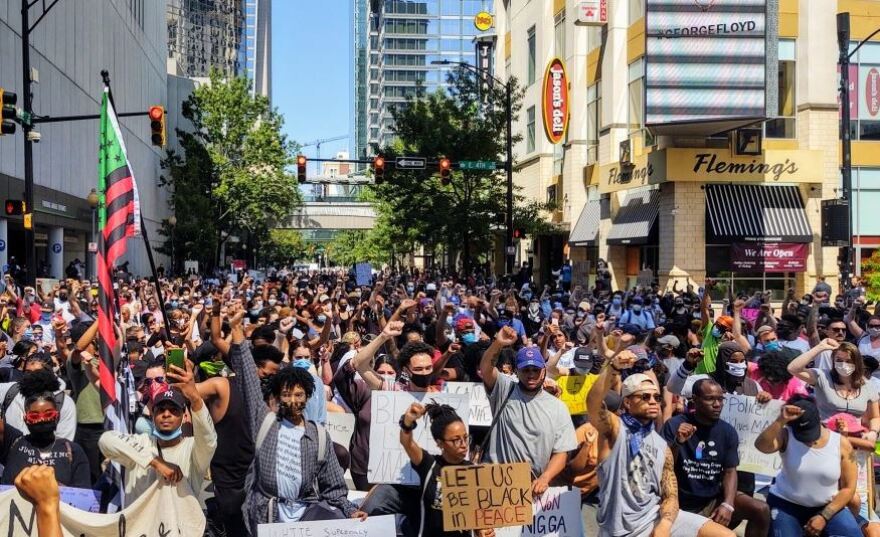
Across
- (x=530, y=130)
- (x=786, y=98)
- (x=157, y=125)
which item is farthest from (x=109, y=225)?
(x=530, y=130)

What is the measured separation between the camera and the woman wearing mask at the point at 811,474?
6.16 meters

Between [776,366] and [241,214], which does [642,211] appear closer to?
[776,366]

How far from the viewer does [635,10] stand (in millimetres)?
34656

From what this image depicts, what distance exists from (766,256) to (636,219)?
15.5 feet

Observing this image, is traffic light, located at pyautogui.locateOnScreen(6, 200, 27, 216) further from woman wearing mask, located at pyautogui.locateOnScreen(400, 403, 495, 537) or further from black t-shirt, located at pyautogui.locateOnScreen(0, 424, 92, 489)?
woman wearing mask, located at pyautogui.locateOnScreen(400, 403, 495, 537)

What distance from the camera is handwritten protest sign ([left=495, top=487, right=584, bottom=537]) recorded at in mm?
6090

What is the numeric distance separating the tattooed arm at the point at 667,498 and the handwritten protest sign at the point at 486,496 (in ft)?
2.48

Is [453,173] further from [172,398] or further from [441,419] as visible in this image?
[441,419]

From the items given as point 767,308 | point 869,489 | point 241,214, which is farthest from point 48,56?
point 869,489

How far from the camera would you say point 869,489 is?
6867 millimetres

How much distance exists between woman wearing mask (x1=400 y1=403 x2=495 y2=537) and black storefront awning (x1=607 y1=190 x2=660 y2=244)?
89.6 ft

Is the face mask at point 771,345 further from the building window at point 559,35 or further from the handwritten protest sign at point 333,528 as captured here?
the building window at point 559,35

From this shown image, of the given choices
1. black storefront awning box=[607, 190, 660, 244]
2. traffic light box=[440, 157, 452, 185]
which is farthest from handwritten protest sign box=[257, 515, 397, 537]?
black storefront awning box=[607, 190, 660, 244]

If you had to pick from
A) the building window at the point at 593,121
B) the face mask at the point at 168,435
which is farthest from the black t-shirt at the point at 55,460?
the building window at the point at 593,121
